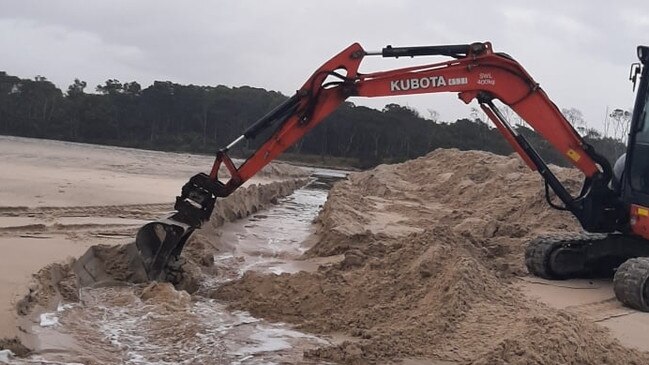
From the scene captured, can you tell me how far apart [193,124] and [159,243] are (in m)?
60.3

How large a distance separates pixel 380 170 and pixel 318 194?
13.6 ft

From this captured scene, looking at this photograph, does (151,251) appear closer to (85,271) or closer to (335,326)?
(85,271)

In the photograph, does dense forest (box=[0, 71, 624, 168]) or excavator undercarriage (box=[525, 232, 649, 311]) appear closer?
excavator undercarriage (box=[525, 232, 649, 311])

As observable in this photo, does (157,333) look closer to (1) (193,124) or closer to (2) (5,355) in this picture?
(2) (5,355)

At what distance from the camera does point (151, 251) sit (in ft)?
26.1

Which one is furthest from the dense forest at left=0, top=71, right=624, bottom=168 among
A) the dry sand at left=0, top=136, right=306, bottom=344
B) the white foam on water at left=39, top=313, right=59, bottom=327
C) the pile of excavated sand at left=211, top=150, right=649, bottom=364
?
the white foam on water at left=39, top=313, right=59, bottom=327

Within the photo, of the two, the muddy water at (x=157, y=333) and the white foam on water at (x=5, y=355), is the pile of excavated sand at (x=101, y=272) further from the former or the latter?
the white foam on water at (x=5, y=355)

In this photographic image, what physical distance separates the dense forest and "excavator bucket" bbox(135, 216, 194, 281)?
49.4m

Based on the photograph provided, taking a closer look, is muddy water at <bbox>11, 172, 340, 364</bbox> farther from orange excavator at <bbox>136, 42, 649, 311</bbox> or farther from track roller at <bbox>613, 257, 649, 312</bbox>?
track roller at <bbox>613, 257, 649, 312</bbox>

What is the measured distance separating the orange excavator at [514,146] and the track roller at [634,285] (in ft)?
0.04

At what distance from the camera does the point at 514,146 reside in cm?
889

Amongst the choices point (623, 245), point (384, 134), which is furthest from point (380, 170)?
point (384, 134)

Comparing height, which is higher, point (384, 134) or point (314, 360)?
point (384, 134)

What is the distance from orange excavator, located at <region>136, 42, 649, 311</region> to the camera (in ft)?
25.4
